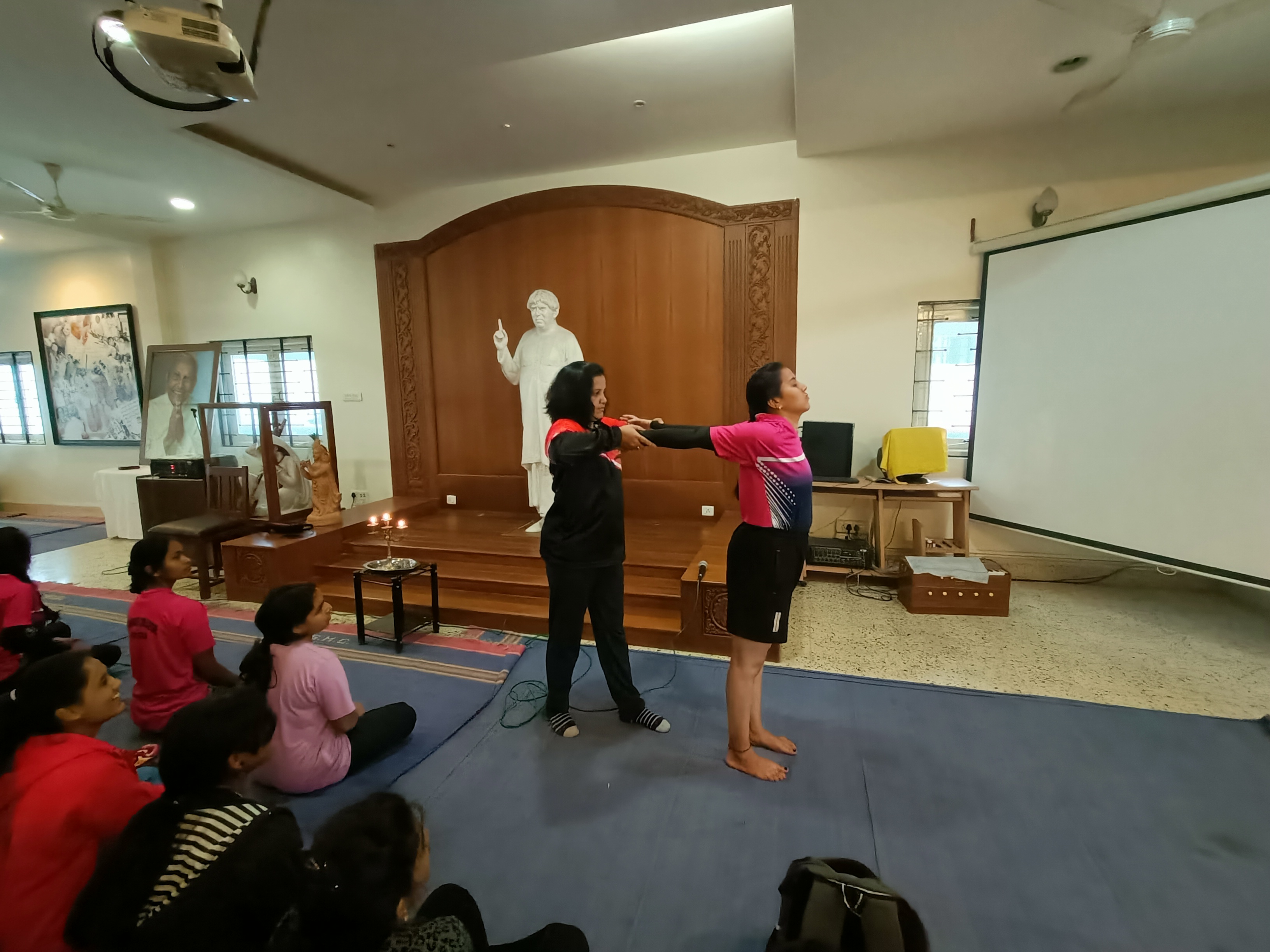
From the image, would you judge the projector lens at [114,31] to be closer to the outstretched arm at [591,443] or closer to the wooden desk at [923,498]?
the outstretched arm at [591,443]

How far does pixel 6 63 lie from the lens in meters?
2.83

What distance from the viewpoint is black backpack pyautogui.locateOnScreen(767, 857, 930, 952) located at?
1.04 m

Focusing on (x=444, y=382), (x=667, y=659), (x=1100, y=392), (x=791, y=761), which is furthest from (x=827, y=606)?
(x=444, y=382)

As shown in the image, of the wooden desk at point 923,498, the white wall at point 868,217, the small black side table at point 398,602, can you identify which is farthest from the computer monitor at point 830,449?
the small black side table at point 398,602

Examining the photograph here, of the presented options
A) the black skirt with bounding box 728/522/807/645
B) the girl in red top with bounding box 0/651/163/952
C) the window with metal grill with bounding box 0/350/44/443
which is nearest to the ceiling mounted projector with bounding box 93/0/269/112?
the girl in red top with bounding box 0/651/163/952

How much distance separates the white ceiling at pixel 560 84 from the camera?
252 cm

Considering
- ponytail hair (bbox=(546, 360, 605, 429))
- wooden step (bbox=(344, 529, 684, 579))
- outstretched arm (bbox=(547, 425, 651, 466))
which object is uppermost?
ponytail hair (bbox=(546, 360, 605, 429))

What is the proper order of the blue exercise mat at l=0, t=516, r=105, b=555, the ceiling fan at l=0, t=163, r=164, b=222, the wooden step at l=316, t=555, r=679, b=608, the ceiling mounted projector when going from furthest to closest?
the blue exercise mat at l=0, t=516, r=105, b=555, the ceiling fan at l=0, t=163, r=164, b=222, the wooden step at l=316, t=555, r=679, b=608, the ceiling mounted projector

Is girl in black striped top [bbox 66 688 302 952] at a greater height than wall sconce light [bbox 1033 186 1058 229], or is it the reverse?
wall sconce light [bbox 1033 186 1058 229]

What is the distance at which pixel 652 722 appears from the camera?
229cm

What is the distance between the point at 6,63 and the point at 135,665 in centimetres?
318

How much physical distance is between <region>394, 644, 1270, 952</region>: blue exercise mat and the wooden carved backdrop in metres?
2.60

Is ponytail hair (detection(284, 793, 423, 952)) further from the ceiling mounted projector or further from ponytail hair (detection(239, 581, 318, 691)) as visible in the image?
the ceiling mounted projector

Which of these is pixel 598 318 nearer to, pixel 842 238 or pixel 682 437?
pixel 842 238
